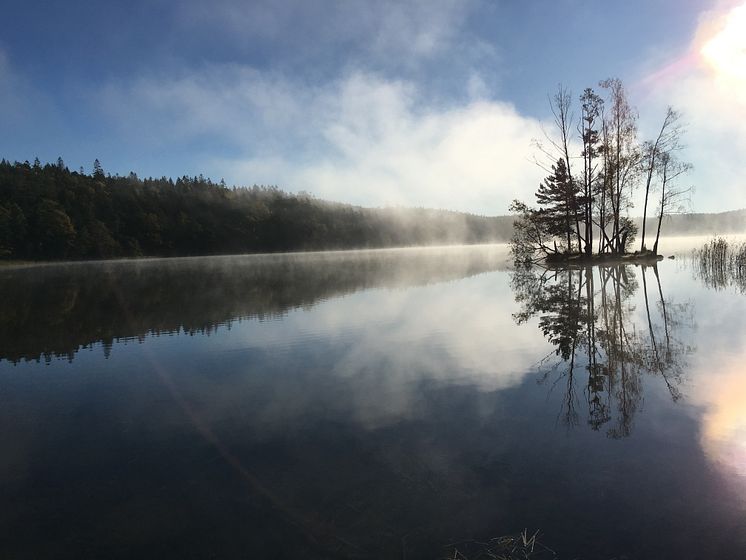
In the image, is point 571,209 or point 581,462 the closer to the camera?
point 581,462

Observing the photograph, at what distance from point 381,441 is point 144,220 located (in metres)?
135

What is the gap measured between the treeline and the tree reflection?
103525 millimetres

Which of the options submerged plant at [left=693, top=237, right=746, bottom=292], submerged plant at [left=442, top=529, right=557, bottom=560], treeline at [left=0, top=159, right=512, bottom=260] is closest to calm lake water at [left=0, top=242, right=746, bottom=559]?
submerged plant at [left=442, top=529, right=557, bottom=560]

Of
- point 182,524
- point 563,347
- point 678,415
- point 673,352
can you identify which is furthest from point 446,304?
point 182,524

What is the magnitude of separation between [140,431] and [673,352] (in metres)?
12.2

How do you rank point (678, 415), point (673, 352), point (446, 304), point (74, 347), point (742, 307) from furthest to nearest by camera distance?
point (446, 304) < point (742, 307) < point (74, 347) < point (673, 352) < point (678, 415)

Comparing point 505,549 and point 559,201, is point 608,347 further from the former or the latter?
point 559,201

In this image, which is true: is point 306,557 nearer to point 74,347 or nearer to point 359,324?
point 359,324

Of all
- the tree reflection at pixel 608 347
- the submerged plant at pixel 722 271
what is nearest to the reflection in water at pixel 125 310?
→ the tree reflection at pixel 608 347

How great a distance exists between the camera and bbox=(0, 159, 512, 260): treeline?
97500 millimetres

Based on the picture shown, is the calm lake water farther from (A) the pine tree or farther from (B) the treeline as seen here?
(B) the treeline

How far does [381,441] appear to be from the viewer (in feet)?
22.6

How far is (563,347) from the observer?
12062 mm

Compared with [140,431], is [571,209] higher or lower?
higher
